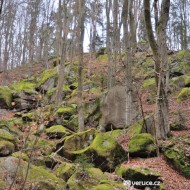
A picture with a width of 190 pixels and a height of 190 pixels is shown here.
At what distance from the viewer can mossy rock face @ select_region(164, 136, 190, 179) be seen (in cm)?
753

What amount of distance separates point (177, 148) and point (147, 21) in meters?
4.28

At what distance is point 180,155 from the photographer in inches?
306

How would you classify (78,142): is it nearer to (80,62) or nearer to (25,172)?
(25,172)

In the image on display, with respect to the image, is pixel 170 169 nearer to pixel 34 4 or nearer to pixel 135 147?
pixel 135 147

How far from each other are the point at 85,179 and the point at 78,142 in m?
2.82

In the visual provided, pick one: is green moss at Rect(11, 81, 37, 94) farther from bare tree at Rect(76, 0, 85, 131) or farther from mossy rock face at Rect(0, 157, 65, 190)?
mossy rock face at Rect(0, 157, 65, 190)

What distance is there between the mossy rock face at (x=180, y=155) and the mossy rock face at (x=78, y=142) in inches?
97.1

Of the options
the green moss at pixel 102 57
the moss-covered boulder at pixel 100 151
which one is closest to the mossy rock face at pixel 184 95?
the moss-covered boulder at pixel 100 151

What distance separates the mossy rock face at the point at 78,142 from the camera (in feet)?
28.4

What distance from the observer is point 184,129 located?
10.8 meters

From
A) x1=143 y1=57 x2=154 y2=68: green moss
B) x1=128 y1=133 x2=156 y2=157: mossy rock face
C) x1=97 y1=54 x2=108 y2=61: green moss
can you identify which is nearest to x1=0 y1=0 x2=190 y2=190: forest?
x1=128 y1=133 x2=156 y2=157: mossy rock face

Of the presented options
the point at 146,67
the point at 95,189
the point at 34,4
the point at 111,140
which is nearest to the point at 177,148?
the point at 111,140

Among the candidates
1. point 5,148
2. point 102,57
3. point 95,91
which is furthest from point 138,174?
point 102,57

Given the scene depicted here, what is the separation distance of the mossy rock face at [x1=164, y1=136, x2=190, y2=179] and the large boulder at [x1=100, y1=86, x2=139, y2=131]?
11.2 ft
